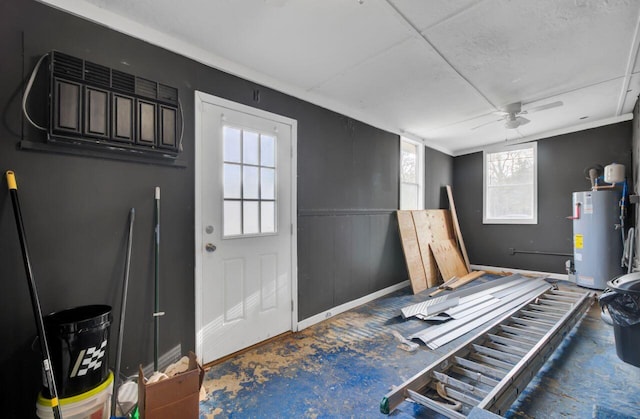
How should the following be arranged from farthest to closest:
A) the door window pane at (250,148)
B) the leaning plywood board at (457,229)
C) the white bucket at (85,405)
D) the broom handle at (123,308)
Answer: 1. the leaning plywood board at (457,229)
2. the door window pane at (250,148)
3. the broom handle at (123,308)
4. the white bucket at (85,405)

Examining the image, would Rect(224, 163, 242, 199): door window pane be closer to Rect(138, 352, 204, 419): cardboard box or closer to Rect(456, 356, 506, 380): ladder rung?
Rect(138, 352, 204, 419): cardboard box

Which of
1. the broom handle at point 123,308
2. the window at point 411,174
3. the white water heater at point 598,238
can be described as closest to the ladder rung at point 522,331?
the window at point 411,174

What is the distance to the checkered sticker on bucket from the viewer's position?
143 cm

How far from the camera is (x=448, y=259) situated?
16.9ft

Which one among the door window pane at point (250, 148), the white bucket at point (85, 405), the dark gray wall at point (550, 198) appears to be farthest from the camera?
the dark gray wall at point (550, 198)

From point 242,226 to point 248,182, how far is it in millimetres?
408

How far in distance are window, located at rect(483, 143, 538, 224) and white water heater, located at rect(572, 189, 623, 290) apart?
2.96 feet

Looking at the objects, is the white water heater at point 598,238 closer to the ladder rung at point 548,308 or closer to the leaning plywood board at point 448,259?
the ladder rung at point 548,308

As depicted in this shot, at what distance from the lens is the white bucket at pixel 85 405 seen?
4.46 ft

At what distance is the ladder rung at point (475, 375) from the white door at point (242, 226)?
5.14ft

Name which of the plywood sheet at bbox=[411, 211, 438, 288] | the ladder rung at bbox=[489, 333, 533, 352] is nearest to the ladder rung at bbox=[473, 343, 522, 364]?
the ladder rung at bbox=[489, 333, 533, 352]

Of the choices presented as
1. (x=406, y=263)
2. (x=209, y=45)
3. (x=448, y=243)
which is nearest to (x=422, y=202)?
(x=448, y=243)

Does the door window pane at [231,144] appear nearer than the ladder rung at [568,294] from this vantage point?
Yes

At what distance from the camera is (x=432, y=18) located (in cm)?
198
